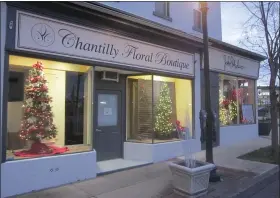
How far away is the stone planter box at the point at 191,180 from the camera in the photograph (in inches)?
233

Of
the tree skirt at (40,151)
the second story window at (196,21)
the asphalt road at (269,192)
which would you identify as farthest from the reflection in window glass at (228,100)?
the tree skirt at (40,151)

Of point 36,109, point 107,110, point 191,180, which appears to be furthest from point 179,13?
point 191,180

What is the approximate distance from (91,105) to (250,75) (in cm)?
1002

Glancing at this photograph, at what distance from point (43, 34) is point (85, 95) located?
211 centimetres

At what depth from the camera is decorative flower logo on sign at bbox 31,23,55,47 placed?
21.5ft

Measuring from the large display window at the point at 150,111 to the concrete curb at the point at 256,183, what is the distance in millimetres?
2571

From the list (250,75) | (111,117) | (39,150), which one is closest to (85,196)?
(39,150)

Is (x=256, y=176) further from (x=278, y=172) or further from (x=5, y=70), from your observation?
(x=5, y=70)

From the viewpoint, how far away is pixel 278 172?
835cm

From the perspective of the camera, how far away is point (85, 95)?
8.23 m

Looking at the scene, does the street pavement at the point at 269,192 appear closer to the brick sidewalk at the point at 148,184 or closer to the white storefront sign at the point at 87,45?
the brick sidewalk at the point at 148,184

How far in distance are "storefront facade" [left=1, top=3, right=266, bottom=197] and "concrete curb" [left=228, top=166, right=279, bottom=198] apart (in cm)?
199

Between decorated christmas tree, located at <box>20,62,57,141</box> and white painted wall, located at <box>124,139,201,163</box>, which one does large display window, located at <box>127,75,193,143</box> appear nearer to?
white painted wall, located at <box>124,139,201,163</box>

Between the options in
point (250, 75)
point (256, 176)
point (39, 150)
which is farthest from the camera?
→ point (250, 75)
